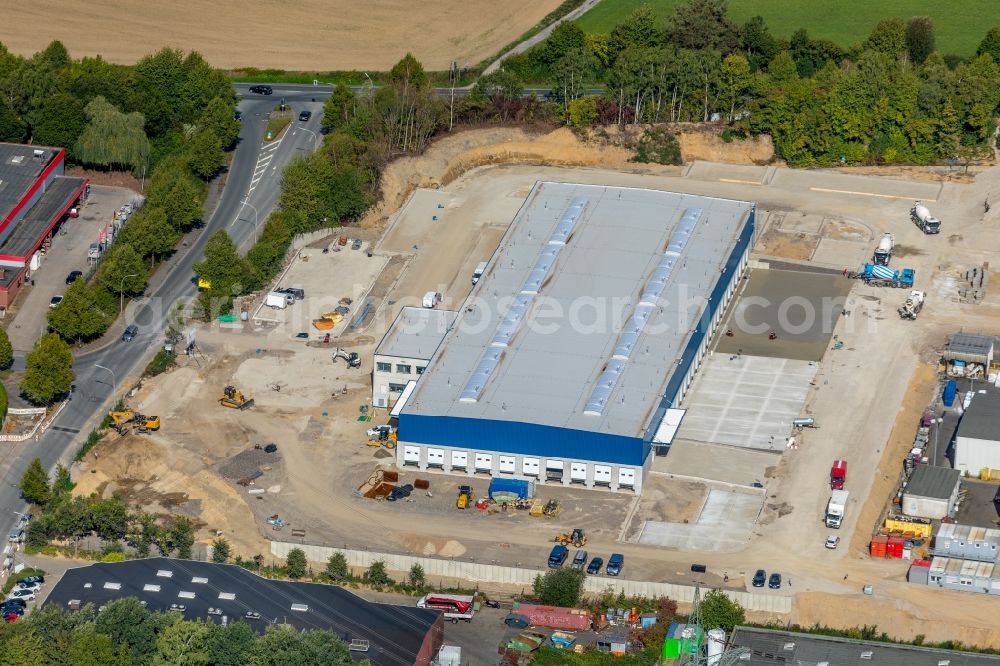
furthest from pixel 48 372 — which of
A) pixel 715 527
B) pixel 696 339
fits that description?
pixel 715 527

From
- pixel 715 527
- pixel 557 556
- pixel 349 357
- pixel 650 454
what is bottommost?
pixel 715 527

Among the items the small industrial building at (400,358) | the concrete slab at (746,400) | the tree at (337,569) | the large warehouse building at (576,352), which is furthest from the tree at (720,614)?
the small industrial building at (400,358)

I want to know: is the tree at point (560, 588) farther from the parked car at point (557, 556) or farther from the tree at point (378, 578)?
the tree at point (378, 578)

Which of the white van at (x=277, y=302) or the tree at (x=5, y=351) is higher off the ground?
the tree at (x=5, y=351)

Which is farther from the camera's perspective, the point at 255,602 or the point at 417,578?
the point at 417,578

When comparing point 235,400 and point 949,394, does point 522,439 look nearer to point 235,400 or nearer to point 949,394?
point 235,400

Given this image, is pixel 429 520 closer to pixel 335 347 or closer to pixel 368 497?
pixel 368 497

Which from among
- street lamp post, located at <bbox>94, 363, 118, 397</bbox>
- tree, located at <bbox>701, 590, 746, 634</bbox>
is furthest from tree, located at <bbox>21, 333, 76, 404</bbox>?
tree, located at <bbox>701, 590, 746, 634</bbox>
